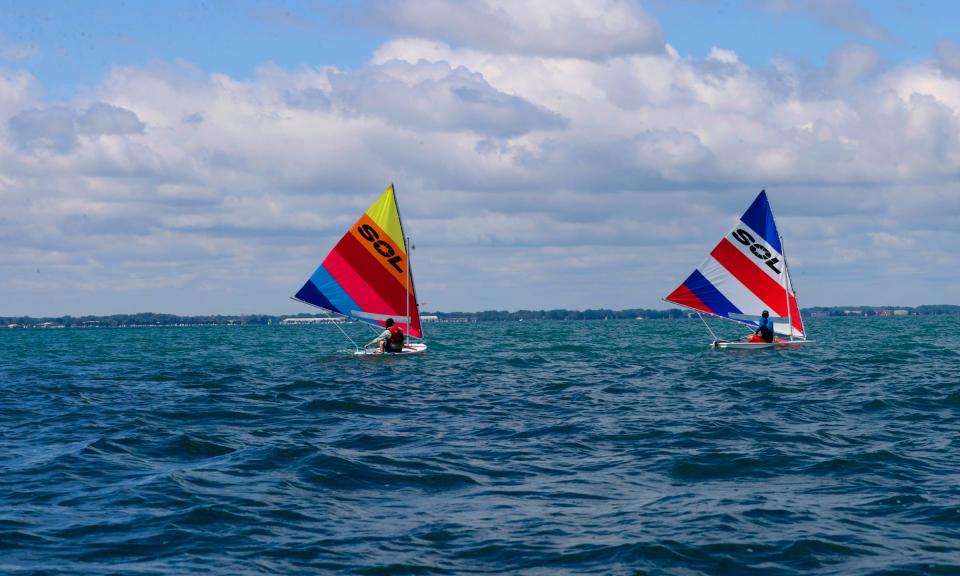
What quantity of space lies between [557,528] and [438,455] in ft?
19.2

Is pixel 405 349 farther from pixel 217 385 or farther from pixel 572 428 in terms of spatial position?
pixel 572 428

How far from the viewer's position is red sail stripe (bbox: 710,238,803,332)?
160ft

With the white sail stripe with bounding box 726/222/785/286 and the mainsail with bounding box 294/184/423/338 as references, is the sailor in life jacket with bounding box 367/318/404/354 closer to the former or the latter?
the mainsail with bounding box 294/184/423/338

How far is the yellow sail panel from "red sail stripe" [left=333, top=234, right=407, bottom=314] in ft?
4.07

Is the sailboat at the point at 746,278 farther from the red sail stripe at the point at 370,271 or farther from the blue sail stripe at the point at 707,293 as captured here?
the red sail stripe at the point at 370,271

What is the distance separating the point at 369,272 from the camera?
44.9 metres

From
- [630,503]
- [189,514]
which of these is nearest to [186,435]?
[189,514]

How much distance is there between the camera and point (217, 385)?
35.4 m

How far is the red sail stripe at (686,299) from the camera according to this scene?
49.5 meters

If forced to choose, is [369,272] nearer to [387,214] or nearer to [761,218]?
[387,214]

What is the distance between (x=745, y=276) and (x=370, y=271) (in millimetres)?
17712

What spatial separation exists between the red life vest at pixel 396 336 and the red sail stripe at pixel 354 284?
1.75 metres

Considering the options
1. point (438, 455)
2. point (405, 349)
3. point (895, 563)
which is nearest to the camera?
point (895, 563)

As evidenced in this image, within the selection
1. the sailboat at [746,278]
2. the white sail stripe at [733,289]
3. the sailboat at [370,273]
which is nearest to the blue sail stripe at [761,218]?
the sailboat at [746,278]
